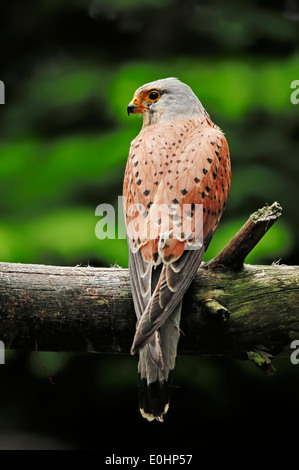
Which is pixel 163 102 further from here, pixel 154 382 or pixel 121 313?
pixel 154 382

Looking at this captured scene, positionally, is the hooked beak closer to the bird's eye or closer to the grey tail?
the bird's eye

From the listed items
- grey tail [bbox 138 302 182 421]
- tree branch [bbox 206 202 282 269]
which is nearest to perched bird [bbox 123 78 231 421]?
grey tail [bbox 138 302 182 421]

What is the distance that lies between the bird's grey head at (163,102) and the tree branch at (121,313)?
41.0 inches

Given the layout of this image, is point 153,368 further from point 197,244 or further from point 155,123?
point 155,123

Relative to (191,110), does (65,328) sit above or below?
below

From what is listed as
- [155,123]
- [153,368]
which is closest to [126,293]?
[153,368]

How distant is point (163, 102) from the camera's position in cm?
392

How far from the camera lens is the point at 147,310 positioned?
2928 mm

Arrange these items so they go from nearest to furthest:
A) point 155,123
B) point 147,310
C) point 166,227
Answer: point 147,310 → point 166,227 → point 155,123

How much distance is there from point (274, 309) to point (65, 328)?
41.2 inches

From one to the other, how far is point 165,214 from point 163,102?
3.22 feet

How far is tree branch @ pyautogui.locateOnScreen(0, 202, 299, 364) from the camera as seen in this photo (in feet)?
10.7

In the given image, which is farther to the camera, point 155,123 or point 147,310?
point 155,123

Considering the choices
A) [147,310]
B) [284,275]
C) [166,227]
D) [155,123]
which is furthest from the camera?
[155,123]
